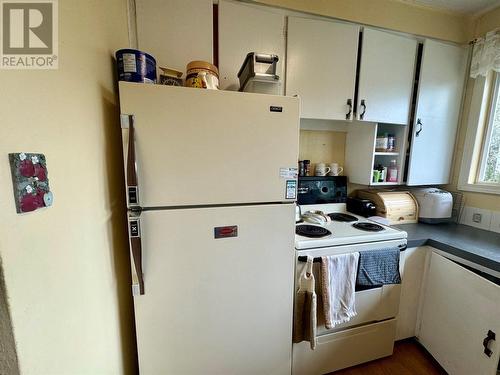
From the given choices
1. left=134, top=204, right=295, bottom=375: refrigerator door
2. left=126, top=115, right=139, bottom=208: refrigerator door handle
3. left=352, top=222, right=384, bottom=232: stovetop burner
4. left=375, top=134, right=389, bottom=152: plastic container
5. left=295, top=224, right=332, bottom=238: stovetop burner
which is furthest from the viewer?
left=375, top=134, right=389, bottom=152: plastic container

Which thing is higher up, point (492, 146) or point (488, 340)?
point (492, 146)

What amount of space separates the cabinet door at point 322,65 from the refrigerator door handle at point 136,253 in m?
1.16

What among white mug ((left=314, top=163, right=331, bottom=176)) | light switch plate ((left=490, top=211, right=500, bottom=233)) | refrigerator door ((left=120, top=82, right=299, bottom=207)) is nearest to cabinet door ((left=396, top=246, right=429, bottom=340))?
light switch plate ((left=490, top=211, right=500, bottom=233))

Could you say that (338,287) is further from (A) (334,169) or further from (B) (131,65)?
(B) (131,65)

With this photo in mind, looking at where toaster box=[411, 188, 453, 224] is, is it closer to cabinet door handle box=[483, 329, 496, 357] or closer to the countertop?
the countertop

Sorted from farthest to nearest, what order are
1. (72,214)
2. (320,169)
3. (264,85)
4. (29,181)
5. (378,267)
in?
(320,169) < (378,267) < (264,85) < (72,214) < (29,181)

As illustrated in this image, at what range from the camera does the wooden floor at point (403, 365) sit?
4.54ft

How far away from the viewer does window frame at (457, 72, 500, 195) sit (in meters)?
1.64

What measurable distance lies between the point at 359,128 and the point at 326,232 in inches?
38.7

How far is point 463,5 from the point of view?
157 centimetres

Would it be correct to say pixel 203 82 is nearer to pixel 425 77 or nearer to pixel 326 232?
pixel 326 232

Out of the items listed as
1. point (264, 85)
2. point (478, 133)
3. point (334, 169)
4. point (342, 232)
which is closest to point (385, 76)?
point (334, 169)

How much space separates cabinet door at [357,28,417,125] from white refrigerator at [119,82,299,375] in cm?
87

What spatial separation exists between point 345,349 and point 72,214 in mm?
1636
